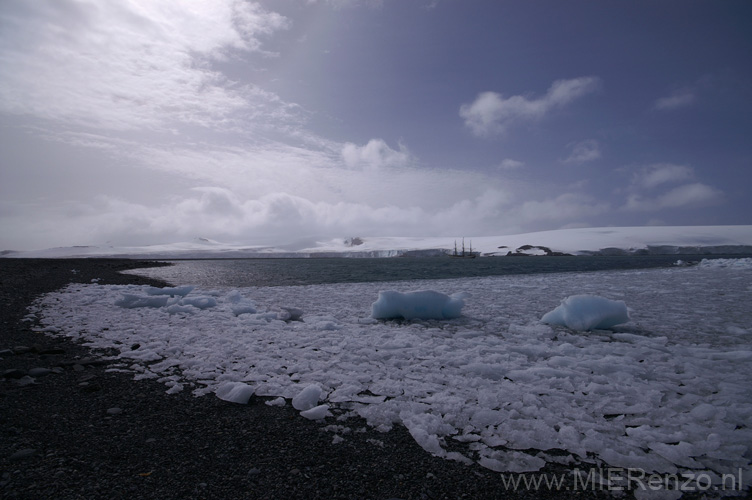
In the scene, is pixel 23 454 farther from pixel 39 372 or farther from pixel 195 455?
pixel 39 372

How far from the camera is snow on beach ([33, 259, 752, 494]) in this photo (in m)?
2.85

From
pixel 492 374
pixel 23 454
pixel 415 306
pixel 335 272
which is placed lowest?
pixel 335 272

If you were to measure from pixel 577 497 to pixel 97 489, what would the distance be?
9.90ft

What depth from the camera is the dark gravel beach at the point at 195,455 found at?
2.25m

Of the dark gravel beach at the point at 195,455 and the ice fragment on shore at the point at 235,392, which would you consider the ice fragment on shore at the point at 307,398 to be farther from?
the ice fragment on shore at the point at 235,392

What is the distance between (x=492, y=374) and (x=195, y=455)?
336 centimetres

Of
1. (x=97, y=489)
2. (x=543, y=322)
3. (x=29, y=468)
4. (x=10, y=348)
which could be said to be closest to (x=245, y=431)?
(x=97, y=489)

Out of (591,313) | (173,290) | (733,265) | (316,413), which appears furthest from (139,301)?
(733,265)

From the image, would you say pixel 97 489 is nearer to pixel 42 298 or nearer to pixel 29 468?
pixel 29 468

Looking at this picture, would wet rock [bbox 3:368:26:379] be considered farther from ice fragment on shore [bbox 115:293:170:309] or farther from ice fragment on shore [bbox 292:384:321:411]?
ice fragment on shore [bbox 115:293:170:309]

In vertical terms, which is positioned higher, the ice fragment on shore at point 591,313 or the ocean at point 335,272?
the ice fragment on shore at point 591,313

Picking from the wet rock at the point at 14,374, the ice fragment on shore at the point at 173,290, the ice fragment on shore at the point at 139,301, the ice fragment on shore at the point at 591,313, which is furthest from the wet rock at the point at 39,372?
the ice fragment on shore at the point at 591,313

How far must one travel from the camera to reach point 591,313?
711 centimetres

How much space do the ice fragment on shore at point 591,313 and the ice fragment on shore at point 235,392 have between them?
636cm
